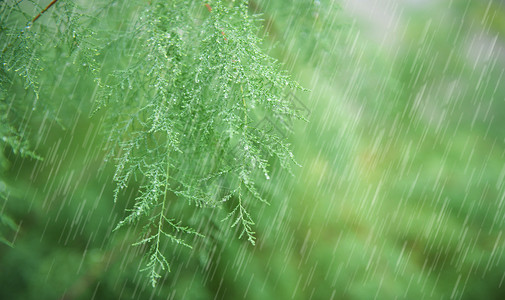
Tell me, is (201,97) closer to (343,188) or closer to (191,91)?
(191,91)

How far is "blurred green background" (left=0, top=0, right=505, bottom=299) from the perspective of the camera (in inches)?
123

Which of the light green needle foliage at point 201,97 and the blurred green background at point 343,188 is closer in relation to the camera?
the light green needle foliage at point 201,97

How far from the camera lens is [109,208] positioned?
3.43 m

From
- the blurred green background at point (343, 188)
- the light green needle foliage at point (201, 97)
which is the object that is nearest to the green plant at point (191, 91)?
the light green needle foliage at point (201, 97)

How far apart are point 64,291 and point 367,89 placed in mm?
3935

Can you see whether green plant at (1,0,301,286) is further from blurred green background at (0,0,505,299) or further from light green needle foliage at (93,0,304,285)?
blurred green background at (0,0,505,299)

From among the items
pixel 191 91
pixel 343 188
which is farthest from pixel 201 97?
pixel 343 188

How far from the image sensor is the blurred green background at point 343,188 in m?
3.13

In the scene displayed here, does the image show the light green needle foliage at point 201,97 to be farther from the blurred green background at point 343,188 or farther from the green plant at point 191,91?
the blurred green background at point 343,188

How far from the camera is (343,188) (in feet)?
11.7

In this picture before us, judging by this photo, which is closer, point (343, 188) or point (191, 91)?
point (191, 91)

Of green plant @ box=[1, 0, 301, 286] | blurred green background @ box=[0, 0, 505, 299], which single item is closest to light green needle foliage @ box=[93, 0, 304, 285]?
green plant @ box=[1, 0, 301, 286]

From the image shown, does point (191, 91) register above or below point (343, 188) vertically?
above

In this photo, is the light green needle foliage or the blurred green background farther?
the blurred green background
